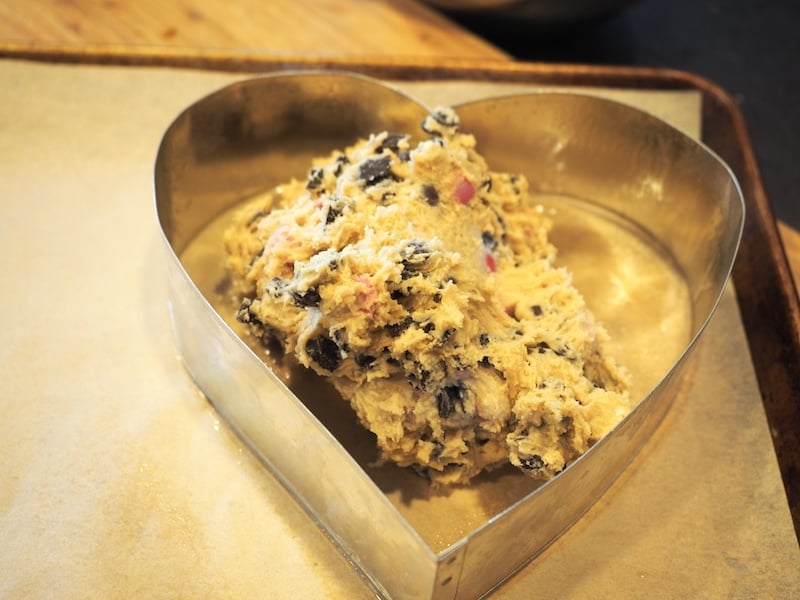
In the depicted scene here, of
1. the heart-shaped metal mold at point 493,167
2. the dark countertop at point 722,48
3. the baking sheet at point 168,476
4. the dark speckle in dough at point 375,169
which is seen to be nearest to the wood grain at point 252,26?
the dark countertop at point 722,48

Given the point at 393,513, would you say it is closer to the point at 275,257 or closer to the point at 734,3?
the point at 275,257

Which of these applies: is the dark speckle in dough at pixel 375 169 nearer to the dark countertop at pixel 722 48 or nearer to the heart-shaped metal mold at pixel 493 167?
the heart-shaped metal mold at pixel 493 167

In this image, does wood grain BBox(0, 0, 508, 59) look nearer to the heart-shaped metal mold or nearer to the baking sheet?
the heart-shaped metal mold

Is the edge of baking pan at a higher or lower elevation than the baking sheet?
higher

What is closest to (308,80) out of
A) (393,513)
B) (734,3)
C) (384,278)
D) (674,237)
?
(384,278)

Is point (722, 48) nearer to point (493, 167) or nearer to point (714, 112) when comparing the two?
point (714, 112)

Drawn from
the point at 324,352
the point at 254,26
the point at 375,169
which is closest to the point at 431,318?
the point at 324,352

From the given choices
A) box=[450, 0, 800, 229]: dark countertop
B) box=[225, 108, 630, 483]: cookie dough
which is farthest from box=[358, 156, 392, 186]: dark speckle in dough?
box=[450, 0, 800, 229]: dark countertop
